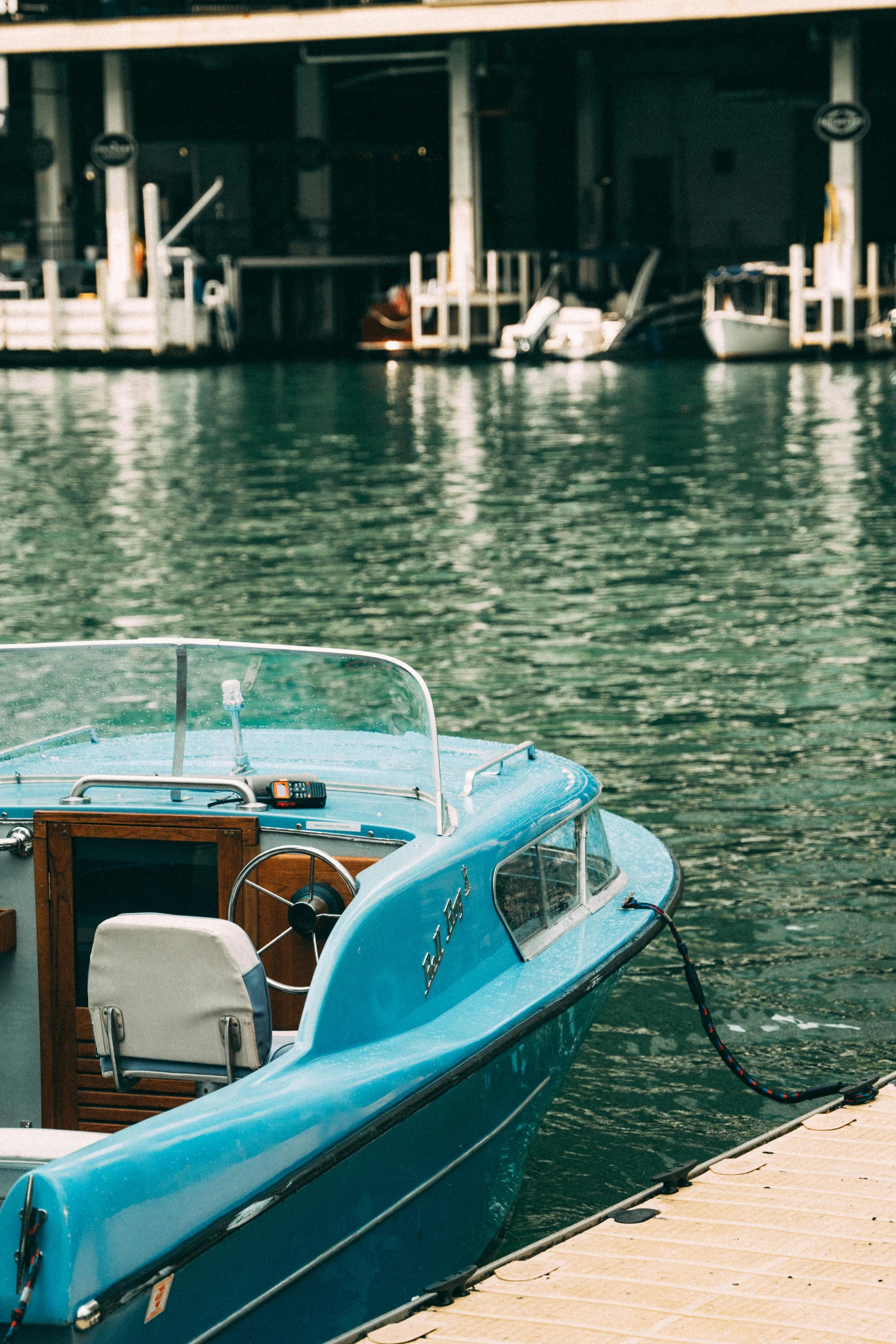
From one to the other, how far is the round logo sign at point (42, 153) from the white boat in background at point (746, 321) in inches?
612

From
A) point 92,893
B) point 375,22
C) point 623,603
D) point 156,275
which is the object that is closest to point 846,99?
point 375,22

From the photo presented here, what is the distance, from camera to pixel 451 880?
531 cm

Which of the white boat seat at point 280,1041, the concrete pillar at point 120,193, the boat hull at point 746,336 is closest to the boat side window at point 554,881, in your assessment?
the white boat seat at point 280,1041

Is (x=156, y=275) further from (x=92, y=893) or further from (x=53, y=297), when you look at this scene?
(x=92, y=893)

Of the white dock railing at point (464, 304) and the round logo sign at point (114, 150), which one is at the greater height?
the round logo sign at point (114, 150)

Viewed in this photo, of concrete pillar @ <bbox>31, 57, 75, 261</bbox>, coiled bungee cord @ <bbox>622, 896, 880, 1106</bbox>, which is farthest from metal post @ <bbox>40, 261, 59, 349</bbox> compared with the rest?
coiled bungee cord @ <bbox>622, 896, 880, 1106</bbox>

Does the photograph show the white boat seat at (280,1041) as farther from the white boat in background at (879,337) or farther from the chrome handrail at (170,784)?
the white boat in background at (879,337)

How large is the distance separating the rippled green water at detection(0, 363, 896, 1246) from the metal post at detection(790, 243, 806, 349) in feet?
17.2

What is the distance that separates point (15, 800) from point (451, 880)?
1379mm

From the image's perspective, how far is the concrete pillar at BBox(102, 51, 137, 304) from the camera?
1676 inches

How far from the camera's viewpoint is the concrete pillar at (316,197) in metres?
45.9

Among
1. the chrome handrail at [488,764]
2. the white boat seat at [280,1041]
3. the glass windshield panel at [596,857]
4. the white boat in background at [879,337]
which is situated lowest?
the white boat seat at [280,1041]

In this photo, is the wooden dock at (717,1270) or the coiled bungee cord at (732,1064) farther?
the coiled bungee cord at (732,1064)

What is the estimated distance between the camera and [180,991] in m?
4.89
